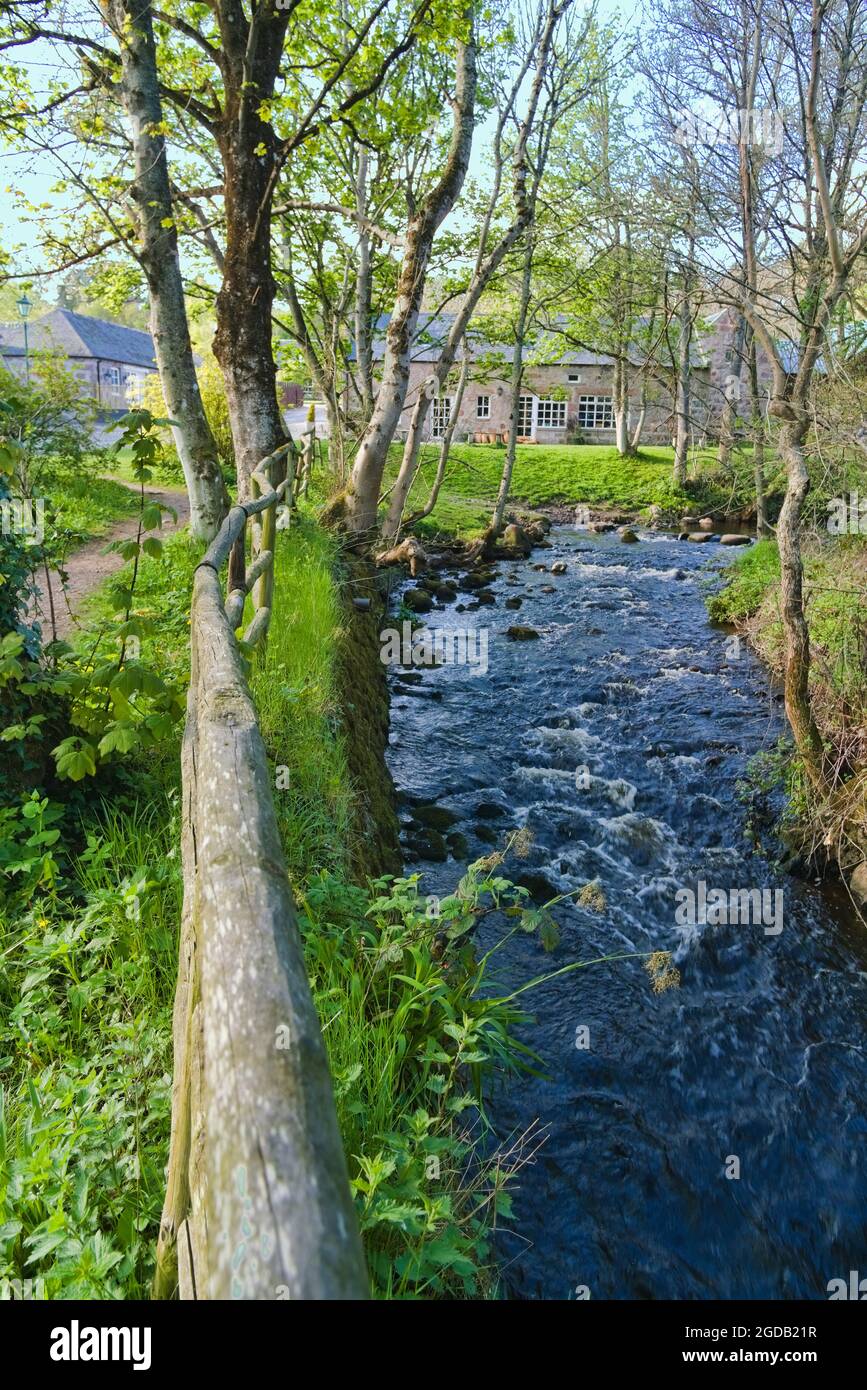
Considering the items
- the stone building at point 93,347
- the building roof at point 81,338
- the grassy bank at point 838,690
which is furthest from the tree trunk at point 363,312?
the stone building at point 93,347

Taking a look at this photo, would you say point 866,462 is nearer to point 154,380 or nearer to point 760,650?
point 760,650

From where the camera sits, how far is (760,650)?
10.4 m

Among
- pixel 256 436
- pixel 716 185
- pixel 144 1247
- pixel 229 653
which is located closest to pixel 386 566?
pixel 256 436

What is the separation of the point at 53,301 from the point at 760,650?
89.6m

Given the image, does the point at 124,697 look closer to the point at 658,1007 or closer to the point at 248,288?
the point at 658,1007

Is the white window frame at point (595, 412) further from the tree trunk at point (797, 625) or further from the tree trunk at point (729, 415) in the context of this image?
the tree trunk at point (797, 625)

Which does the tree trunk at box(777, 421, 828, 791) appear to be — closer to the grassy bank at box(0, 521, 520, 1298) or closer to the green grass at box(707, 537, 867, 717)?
the green grass at box(707, 537, 867, 717)

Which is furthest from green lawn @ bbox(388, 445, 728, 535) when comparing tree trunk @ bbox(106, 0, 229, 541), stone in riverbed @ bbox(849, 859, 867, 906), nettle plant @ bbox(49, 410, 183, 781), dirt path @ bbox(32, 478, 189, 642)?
nettle plant @ bbox(49, 410, 183, 781)

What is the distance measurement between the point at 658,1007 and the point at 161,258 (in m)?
8.21

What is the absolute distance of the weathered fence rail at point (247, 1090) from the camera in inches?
42.3

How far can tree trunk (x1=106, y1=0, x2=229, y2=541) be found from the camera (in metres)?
7.85

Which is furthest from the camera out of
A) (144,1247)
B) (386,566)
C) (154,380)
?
(154,380)

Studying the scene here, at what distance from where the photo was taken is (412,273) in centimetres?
948

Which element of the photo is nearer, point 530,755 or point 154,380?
point 530,755
